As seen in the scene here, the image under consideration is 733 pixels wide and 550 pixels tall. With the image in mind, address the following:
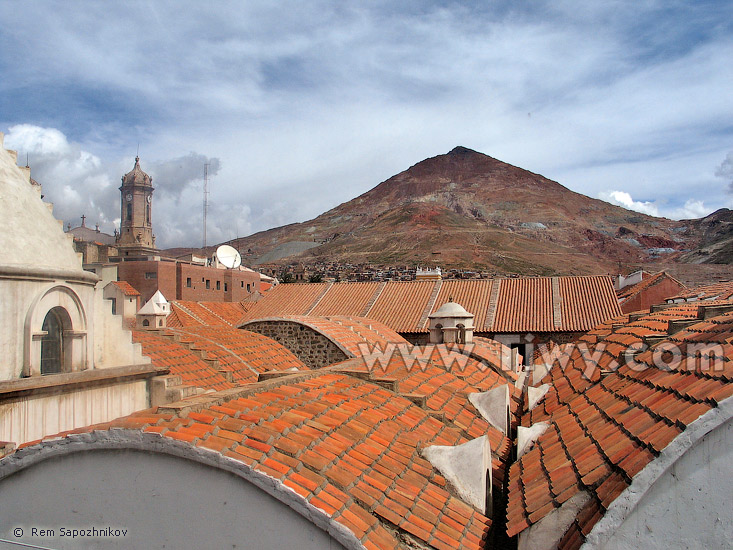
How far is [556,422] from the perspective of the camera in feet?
23.6

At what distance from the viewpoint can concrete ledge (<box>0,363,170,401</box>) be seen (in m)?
6.60

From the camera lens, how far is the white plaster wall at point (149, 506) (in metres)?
3.91

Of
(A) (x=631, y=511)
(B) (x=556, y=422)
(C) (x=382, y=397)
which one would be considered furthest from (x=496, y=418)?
(A) (x=631, y=511)

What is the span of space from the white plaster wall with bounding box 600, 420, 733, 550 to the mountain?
6676cm

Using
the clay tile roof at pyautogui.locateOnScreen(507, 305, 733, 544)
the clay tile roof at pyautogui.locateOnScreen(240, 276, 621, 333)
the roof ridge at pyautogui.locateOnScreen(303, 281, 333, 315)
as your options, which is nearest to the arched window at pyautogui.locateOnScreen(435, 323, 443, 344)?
the clay tile roof at pyautogui.locateOnScreen(507, 305, 733, 544)

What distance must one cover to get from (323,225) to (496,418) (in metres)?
121

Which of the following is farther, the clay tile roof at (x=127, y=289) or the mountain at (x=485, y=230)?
the mountain at (x=485, y=230)

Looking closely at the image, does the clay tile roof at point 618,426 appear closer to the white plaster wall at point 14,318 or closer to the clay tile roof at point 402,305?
the white plaster wall at point 14,318

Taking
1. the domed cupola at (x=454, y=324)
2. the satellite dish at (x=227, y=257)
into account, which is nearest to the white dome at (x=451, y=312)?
the domed cupola at (x=454, y=324)

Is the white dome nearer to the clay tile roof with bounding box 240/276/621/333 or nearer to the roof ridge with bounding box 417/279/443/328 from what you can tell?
the clay tile roof with bounding box 240/276/621/333

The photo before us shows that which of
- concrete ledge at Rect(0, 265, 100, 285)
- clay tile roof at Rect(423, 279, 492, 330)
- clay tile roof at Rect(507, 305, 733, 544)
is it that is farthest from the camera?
clay tile roof at Rect(423, 279, 492, 330)

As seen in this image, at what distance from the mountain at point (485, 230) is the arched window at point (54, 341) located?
212 feet

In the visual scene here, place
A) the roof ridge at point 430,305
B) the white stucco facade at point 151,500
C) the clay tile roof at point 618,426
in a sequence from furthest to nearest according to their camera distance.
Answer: the roof ridge at point 430,305 < the clay tile roof at point 618,426 < the white stucco facade at point 151,500

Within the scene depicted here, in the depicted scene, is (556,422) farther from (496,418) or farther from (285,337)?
(285,337)
